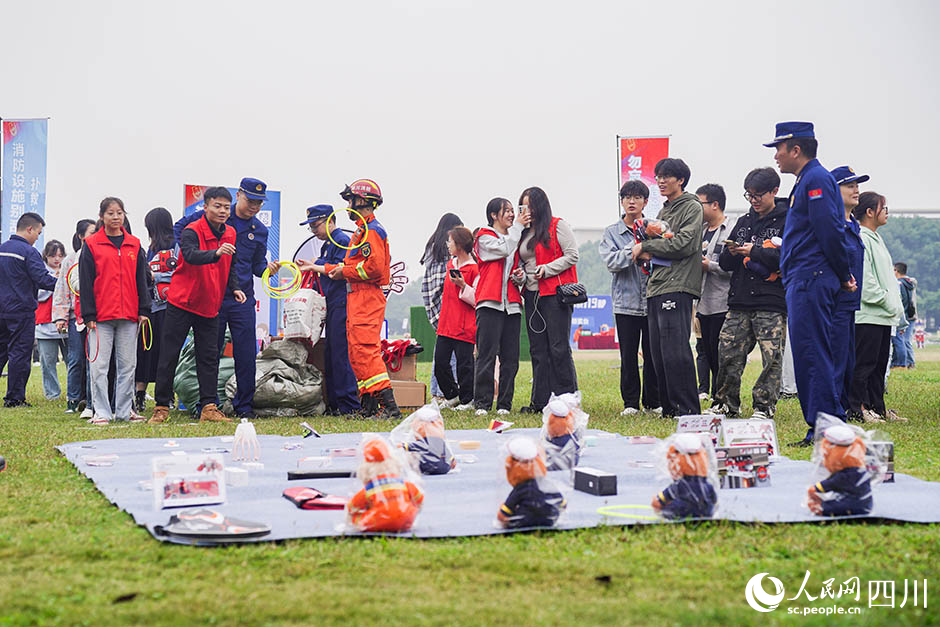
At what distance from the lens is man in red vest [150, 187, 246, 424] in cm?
719

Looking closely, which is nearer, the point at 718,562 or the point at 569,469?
the point at 718,562

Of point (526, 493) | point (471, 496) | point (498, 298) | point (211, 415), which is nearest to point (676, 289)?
point (498, 298)

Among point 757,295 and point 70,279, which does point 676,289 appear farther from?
point 70,279

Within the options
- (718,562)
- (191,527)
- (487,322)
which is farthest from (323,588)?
(487,322)

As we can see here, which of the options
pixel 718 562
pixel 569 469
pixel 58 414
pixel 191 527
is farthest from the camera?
pixel 58 414

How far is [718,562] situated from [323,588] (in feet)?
3.84

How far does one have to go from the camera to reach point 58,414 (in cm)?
831

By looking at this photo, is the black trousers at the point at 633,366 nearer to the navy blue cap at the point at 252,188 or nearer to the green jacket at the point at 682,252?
the green jacket at the point at 682,252

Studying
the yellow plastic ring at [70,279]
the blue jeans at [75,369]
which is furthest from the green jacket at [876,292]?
the blue jeans at [75,369]

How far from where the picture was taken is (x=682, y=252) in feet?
22.5

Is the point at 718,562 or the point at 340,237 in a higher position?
the point at 340,237

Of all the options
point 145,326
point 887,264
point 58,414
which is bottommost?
point 58,414

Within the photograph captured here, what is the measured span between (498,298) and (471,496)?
3.98 metres

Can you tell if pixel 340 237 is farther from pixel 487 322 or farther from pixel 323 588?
pixel 323 588
